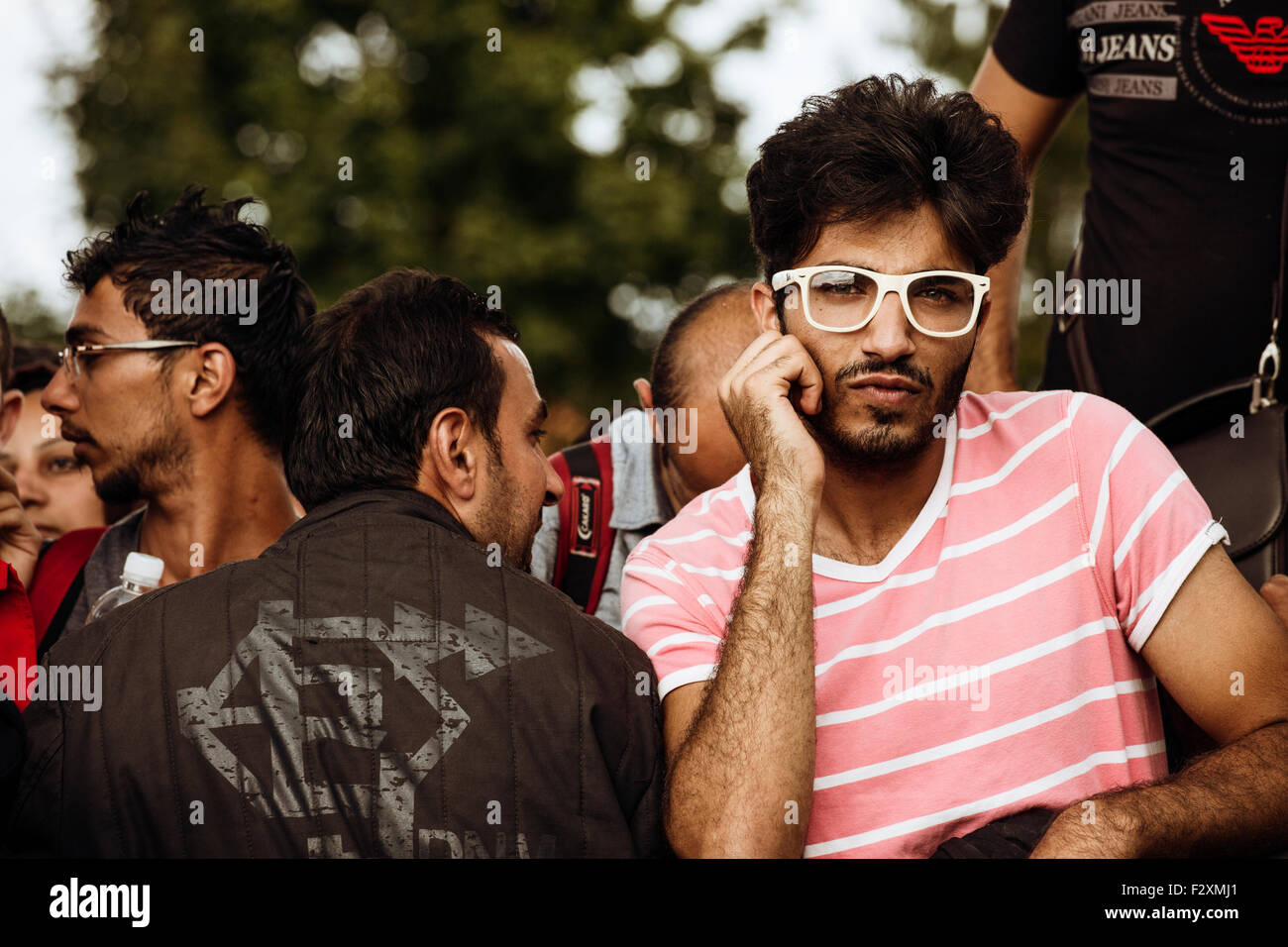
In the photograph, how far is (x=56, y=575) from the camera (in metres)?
3.79

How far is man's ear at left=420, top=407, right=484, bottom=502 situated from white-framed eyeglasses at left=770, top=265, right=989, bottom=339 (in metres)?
0.74

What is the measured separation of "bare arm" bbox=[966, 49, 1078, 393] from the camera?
12.6 feet

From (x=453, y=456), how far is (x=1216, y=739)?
159cm

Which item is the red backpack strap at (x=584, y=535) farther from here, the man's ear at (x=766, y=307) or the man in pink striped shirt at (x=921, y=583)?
the man's ear at (x=766, y=307)

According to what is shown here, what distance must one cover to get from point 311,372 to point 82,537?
1.32 m

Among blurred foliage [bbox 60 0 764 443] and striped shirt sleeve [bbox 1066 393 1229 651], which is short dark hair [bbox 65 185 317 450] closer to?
striped shirt sleeve [bbox 1066 393 1229 651]

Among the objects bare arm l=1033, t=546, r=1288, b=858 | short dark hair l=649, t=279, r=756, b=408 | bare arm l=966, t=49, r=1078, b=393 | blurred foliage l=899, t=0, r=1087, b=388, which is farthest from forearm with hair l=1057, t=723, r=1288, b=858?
blurred foliage l=899, t=0, r=1087, b=388

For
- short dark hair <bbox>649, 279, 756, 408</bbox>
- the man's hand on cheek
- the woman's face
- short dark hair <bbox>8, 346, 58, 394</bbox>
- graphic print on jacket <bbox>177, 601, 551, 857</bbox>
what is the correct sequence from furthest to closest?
the woman's face
short dark hair <bbox>8, 346, 58, 394</bbox>
short dark hair <bbox>649, 279, 756, 408</bbox>
the man's hand on cheek
graphic print on jacket <bbox>177, 601, 551, 857</bbox>

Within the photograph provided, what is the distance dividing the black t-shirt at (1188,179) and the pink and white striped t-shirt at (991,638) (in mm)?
750

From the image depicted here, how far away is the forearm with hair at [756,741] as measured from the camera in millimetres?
2500

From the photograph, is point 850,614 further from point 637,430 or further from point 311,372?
point 637,430
